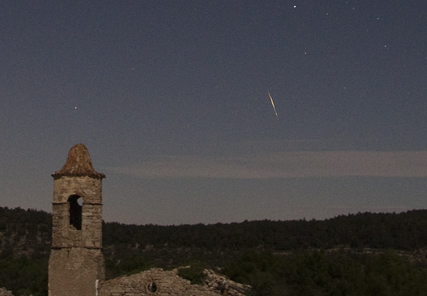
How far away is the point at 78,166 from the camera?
16.1 m

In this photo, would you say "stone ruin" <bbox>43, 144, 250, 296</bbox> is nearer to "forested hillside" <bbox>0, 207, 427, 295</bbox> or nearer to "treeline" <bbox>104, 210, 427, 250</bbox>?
"forested hillside" <bbox>0, 207, 427, 295</bbox>

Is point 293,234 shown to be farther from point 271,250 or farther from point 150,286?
point 150,286

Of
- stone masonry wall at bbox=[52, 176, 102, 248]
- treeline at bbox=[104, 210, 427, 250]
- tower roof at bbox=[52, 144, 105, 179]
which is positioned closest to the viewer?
stone masonry wall at bbox=[52, 176, 102, 248]

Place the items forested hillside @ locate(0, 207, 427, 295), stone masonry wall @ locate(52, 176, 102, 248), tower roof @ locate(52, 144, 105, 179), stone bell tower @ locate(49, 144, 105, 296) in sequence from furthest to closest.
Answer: forested hillside @ locate(0, 207, 427, 295) < tower roof @ locate(52, 144, 105, 179) < stone masonry wall @ locate(52, 176, 102, 248) < stone bell tower @ locate(49, 144, 105, 296)

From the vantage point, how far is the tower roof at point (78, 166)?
16.0 metres

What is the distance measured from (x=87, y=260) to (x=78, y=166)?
234 centimetres

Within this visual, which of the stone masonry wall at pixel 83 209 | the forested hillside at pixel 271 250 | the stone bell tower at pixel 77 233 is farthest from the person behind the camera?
the forested hillside at pixel 271 250

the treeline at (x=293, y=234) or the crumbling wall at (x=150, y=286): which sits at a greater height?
the treeline at (x=293, y=234)

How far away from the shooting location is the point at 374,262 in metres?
20.5

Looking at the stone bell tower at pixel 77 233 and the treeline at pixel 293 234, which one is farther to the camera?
Result: the treeline at pixel 293 234

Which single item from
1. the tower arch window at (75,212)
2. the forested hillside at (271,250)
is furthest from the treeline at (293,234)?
the tower arch window at (75,212)

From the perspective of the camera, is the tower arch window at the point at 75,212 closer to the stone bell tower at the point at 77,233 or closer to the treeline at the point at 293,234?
the stone bell tower at the point at 77,233

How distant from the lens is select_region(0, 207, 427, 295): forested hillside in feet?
63.0

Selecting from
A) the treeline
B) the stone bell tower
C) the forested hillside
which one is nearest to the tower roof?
the stone bell tower
